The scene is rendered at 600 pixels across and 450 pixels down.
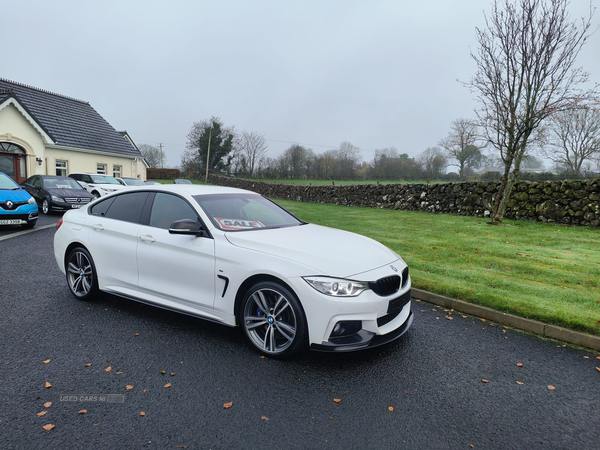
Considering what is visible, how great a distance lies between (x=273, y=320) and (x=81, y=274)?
3170 mm

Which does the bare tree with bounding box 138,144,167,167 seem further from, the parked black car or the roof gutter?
the parked black car

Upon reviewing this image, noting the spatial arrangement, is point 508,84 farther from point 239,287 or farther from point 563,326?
point 239,287

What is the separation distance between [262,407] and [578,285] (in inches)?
238

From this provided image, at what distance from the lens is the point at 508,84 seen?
40.8 ft

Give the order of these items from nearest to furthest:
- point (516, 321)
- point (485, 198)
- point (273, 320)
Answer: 1. point (273, 320)
2. point (516, 321)
3. point (485, 198)

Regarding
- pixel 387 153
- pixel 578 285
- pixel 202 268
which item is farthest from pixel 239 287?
pixel 387 153

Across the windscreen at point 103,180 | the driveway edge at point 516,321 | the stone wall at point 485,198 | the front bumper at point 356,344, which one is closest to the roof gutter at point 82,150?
the windscreen at point 103,180

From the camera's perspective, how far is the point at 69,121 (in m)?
28.8

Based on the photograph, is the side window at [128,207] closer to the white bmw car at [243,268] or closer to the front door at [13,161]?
the white bmw car at [243,268]

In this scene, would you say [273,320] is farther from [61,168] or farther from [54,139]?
[61,168]

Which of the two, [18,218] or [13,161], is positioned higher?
[13,161]

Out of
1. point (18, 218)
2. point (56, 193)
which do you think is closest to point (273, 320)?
point (18, 218)

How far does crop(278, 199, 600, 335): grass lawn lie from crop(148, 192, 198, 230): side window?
376 centimetres

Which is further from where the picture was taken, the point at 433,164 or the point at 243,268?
the point at 433,164
